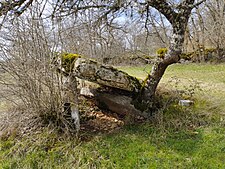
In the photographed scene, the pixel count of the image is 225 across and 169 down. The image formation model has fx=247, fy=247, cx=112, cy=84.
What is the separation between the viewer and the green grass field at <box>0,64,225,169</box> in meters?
3.66

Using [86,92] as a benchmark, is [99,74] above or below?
above

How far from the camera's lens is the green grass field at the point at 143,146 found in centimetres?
366

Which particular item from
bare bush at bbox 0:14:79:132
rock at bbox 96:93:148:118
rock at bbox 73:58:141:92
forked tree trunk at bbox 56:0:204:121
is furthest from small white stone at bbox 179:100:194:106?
bare bush at bbox 0:14:79:132

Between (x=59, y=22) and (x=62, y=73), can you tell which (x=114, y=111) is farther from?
(x=59, y=22)

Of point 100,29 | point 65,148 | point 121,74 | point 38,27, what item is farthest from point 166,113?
point 38,27

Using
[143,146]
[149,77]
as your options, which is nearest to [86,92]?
[149,77]

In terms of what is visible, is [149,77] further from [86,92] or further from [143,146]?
[143,146]

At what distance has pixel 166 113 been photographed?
4801 mm

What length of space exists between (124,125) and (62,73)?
1.53m

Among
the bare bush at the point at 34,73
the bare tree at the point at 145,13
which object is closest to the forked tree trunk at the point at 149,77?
the bare tree at the point at 145,13

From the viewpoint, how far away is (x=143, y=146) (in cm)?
401

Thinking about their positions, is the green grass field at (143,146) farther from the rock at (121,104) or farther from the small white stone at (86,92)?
the small white stone at (86,92)

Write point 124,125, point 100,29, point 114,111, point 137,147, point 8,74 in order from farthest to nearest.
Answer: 1. point 100,29
2. point 114,111
3. point 124,125
4. point 8,74
5. point 137,147

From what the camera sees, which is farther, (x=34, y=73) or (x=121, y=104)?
(x=121, y=104)
